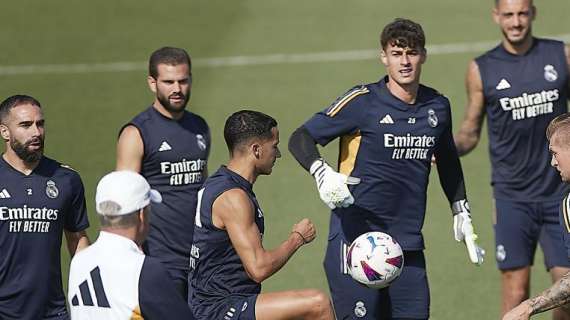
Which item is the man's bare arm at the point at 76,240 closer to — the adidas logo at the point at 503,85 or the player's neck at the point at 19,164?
the player's neck at the point at 19,164

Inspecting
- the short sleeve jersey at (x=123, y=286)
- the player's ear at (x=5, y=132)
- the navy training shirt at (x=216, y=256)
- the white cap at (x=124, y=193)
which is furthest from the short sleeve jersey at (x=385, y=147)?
the short sleeve jersey at (x=123, y=286)

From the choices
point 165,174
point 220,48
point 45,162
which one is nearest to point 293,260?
point 165,174

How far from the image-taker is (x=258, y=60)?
70.7ft

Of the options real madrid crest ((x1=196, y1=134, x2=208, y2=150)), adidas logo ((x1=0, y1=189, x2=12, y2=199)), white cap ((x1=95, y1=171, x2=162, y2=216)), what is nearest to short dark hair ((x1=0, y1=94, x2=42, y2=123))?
adidas logo ((x1=0, y1=189, x2=12, y2=199))

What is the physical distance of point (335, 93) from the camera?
19.7 metres

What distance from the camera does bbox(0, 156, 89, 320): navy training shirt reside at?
32.0 ft

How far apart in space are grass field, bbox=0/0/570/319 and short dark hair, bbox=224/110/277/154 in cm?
496

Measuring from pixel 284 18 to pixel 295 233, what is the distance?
14.2m

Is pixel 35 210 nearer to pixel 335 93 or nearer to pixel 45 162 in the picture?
pixel 45 162

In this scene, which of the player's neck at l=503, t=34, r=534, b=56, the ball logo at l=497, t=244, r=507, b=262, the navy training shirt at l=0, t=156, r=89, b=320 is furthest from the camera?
the player's neck at l=503, t=34, r=534, b=56

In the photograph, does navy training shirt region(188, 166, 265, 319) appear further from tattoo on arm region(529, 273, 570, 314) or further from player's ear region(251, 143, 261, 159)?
tattoo on arm region(529, 273, 570, 314)

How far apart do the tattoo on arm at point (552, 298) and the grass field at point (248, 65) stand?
5.41 m

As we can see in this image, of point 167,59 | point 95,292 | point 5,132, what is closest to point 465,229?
point 167,59

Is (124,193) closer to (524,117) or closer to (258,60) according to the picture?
(524,117)
